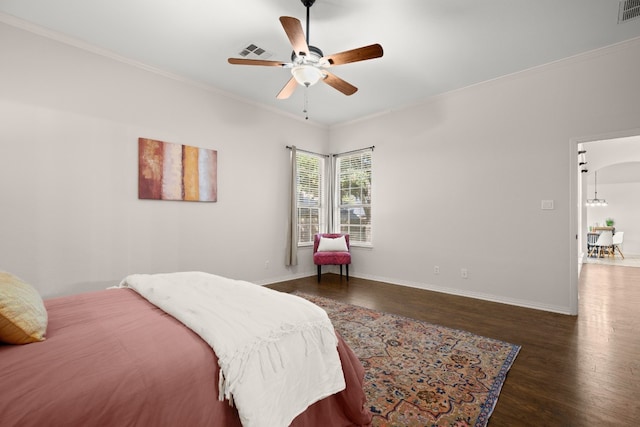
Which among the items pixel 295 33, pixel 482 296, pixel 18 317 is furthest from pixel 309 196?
pixel 18 317

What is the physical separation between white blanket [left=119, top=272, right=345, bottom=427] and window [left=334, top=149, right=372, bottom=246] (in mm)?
3869

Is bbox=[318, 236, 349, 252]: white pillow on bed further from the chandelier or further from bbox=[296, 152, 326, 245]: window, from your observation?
the chandelier

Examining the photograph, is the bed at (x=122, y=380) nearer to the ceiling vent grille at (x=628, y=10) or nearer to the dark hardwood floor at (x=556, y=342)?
the dark hardwood floor at (x=556, y=342)

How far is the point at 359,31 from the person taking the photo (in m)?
2.88

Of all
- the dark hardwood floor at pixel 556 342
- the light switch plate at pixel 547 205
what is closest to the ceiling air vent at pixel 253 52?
the dark hardwood floor at pixel 556 342

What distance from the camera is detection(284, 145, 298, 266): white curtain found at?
506cm

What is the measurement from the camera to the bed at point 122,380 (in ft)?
2.79

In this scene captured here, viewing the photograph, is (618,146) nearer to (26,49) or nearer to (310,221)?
(310,221)

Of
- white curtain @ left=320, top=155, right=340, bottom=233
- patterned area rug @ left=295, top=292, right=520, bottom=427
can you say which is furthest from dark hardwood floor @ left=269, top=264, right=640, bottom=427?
white curtain @ left=320, top=155, right=340, bottom=233

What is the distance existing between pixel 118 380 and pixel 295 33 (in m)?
2.28

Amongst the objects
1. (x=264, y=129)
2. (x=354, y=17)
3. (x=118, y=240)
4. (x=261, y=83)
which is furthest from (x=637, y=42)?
(x=118, y=240)

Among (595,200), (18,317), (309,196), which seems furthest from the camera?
(595,200)

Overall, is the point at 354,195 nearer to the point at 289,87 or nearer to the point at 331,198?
the point at 331,198

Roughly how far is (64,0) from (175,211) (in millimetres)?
2231
